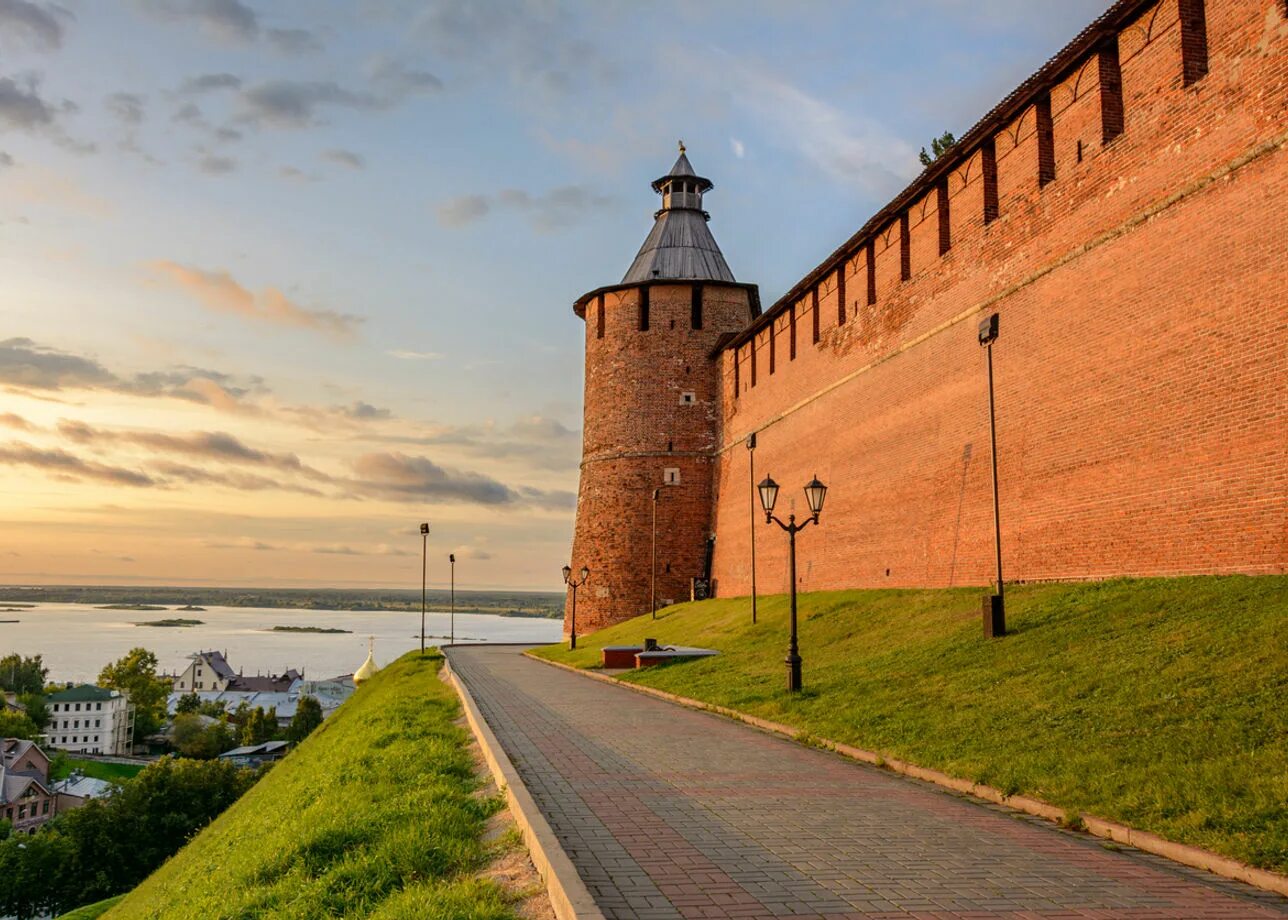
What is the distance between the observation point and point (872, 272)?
2116cm

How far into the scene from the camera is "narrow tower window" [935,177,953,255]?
18000 mm

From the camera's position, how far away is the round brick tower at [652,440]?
110ft

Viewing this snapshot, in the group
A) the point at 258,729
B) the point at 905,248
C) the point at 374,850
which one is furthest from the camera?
the point at 258,729

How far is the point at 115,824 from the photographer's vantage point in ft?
112

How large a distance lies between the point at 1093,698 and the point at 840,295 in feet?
50.8

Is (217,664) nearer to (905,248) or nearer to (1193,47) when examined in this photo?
(905,248)

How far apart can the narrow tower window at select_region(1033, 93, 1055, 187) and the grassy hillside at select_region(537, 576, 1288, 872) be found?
604 centimetres

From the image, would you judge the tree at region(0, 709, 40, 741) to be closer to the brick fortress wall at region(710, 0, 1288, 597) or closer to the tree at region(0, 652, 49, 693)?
the tree at region(0, 652, 49, 693)

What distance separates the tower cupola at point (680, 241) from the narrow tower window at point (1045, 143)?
20.0 metres

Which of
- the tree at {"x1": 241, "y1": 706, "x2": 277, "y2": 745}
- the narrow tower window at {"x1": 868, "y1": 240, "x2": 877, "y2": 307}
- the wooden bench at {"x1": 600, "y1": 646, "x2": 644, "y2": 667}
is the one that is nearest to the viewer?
the narrow tower window at {"x1": 868, "y1": 240, "x2": 877, "y2": 307}

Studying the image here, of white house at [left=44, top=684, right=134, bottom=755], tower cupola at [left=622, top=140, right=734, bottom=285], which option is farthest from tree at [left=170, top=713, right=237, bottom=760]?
tower cupola at [left=622, top=140, right=734, bottom=285]

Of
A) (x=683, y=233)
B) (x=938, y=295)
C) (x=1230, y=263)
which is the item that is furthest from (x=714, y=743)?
(x=683, y=233)

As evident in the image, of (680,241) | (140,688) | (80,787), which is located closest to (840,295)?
(680,241)

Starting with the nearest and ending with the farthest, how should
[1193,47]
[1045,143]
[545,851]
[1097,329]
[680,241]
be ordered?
[545,851] → [1193,47] → [1097,329] → [1045,143] → [680,241]
